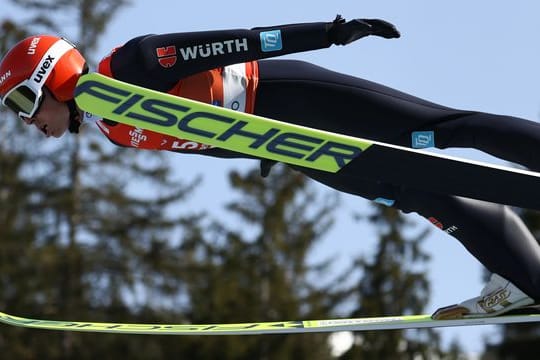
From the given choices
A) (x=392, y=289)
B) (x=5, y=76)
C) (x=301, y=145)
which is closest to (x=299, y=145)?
(x=301, y=145)

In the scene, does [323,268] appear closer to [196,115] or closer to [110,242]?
[110,242]

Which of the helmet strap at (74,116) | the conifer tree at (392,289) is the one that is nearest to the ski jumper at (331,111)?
the helmet strap at (74,116)

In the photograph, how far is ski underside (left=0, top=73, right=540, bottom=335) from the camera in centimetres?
461

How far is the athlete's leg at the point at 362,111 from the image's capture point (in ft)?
16.9

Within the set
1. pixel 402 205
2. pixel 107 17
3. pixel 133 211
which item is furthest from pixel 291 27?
pixel 133 211

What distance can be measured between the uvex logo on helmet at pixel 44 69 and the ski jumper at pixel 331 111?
1.15 ft

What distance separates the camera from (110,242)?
2469cm

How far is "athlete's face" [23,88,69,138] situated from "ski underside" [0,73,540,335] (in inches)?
20.7

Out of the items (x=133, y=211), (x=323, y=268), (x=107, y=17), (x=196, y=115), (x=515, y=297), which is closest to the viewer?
(x=196, y=115)

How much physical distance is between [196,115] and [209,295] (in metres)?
22.1

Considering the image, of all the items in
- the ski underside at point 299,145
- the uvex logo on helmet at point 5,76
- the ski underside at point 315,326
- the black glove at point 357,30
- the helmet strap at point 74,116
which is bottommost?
the ski underside at point 315,326

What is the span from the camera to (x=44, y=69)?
5.34 m

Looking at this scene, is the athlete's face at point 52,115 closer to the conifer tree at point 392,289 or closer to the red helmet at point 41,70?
the red helmet at point 41,70

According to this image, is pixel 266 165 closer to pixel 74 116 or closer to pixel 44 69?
pixel 74 116
